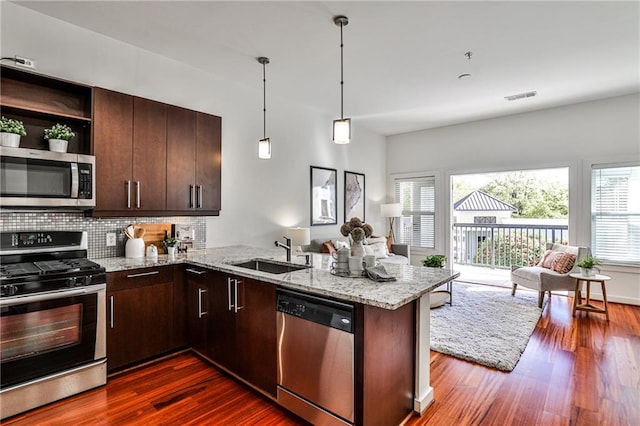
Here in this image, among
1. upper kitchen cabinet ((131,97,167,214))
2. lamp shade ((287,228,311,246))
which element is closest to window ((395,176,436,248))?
lamp shade ((287,228,311,246))

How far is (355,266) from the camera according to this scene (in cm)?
217

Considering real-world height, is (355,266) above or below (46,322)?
above

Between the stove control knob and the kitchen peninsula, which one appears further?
the stove control knob

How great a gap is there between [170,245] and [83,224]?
2.45 feet

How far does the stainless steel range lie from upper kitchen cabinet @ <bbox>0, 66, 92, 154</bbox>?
0.80 m

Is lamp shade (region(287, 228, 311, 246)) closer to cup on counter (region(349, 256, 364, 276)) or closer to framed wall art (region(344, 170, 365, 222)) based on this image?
framed wall art (region(344, 170, 365, 222))

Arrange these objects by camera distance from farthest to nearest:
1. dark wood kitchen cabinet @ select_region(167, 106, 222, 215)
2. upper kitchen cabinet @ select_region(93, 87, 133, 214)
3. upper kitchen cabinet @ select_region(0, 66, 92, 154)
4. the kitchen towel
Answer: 1. dark wood kitchen cabinet @ select_region(167, 106, 222, 215)
2. upper kitchen cabinet @ select_region(93, 87, 133, 214)
3. upper kitchen cabinet @ select_region(0, 66, 92, 154)
4. the kitchen towel

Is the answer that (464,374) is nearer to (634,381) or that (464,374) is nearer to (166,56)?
(634,381)

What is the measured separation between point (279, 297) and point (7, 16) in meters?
3.07

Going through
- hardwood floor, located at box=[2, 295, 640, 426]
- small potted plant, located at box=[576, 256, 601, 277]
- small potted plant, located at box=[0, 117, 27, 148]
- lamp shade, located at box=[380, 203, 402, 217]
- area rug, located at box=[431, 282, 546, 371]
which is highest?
small potted plant, located at box=[0, 117, 27, 148]

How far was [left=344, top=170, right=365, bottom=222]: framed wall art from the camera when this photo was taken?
5984 millimetres

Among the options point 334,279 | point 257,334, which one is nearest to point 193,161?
point 257,334

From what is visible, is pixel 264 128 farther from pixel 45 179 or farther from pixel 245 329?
pixel 245 329

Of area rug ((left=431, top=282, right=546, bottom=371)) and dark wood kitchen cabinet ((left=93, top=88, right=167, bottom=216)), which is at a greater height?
dark wood kitchen cabinet ((left=93, top=88, right=167, bottom=216))
